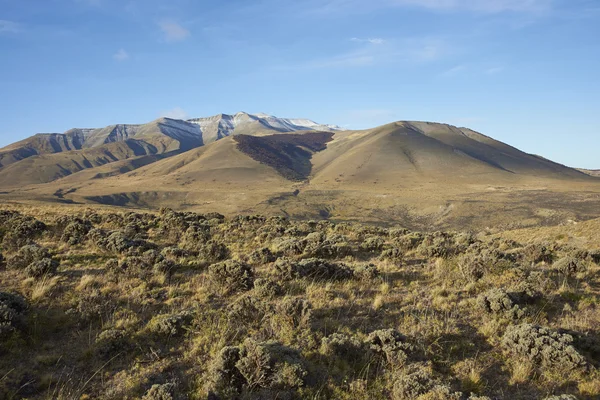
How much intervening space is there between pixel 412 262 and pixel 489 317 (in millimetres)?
4904

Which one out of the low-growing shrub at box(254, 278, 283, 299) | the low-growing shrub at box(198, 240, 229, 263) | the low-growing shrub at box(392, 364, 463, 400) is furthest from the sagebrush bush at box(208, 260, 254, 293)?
the low-growing shrub at box(392, 364, 463, 400)

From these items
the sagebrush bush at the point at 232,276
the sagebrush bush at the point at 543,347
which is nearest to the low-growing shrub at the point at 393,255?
the sagebrush bush at the point at 232,276

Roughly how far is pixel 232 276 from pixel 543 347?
7273 mm

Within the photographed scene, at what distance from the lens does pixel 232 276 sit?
31.3 feet

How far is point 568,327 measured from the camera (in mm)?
7238

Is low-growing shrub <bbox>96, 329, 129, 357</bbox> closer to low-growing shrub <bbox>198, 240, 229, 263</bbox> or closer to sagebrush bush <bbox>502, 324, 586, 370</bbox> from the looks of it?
low-growing shrub <bbox>198, 240, 229, 263</bbox>

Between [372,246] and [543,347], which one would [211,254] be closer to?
[372,246]

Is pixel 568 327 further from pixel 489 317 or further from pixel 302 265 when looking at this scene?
pixel 302 265

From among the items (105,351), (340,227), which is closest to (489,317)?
(105,351)

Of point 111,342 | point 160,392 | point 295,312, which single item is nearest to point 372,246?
point 295,312

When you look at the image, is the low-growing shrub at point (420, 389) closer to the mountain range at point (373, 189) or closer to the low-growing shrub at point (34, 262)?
the low-growing shrub at point (34, 262)

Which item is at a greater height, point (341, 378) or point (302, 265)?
point (302, 265)

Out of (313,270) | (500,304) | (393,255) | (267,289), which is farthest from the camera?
(393,255)

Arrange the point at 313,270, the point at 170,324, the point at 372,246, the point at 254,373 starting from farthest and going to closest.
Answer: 1. the point at 372,246
2. the point at 313,270
3. the point at 170,324
4. the point at 254,373
